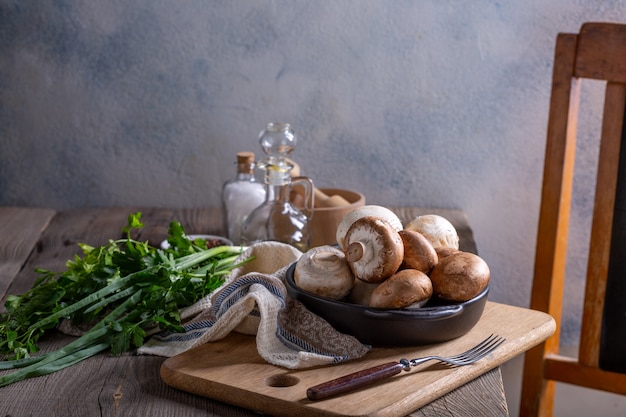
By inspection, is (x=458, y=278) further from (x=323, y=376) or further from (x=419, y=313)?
(x=323, y=376)

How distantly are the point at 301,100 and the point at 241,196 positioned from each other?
17.1 inches

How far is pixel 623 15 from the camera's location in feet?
5.96

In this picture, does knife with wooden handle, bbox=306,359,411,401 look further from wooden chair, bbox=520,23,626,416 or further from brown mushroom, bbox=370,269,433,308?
wooden chair, bbox=520,23,626,416

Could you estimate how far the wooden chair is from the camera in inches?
56.0

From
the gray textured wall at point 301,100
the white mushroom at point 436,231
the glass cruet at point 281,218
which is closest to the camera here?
the white mushroom at point 436,231

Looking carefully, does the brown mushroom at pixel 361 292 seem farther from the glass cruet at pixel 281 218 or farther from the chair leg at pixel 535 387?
the chair leg at pixel 535 387

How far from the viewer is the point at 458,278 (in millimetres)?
993

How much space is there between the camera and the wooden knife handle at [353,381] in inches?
33.7

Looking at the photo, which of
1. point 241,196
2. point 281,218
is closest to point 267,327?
point 281,218

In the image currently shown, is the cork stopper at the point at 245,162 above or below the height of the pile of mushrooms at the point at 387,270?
above

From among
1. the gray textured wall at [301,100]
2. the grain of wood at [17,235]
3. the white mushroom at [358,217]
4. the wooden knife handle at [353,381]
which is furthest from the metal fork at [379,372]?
the gray textured wall at [301,100]

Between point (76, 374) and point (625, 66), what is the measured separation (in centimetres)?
105

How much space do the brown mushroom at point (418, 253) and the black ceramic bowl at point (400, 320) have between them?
0.16 ft

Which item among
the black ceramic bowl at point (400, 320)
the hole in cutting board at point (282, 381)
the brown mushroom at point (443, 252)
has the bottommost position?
the hole in cutting board at point (282, 381)
